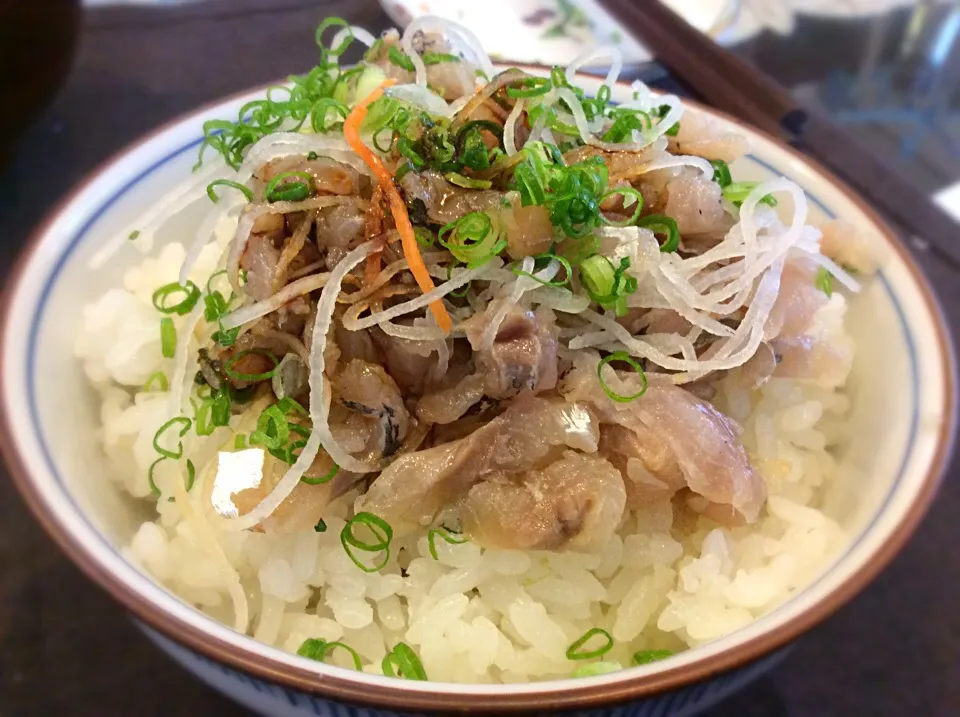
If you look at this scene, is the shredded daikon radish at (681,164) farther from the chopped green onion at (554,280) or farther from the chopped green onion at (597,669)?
the chopped green onion at (597,669)

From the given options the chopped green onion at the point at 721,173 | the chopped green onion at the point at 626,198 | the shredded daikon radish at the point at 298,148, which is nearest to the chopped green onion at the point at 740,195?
the chopped green onion at the point at 721,173

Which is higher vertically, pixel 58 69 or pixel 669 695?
pixel 669 695

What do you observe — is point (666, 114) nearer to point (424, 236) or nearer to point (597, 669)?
point (424, 236)

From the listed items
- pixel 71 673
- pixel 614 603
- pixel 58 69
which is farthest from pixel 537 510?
pixel 58 69

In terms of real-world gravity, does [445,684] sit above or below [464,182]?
below

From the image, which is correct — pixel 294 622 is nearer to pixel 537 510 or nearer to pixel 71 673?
pixel 537 510

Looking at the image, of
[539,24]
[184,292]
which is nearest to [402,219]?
[184,292]

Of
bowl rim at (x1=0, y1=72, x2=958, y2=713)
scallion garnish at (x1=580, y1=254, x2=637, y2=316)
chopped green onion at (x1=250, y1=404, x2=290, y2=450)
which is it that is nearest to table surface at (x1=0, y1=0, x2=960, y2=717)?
bowl rim at (x1=0, y1=72, x2=958, y2=713)

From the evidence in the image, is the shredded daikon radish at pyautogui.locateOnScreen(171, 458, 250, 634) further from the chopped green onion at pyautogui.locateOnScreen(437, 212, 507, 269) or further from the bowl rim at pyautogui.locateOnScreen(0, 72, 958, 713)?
the chopped green onion at pyautogui.locateOnScreen(437, 212, 507, 269)
